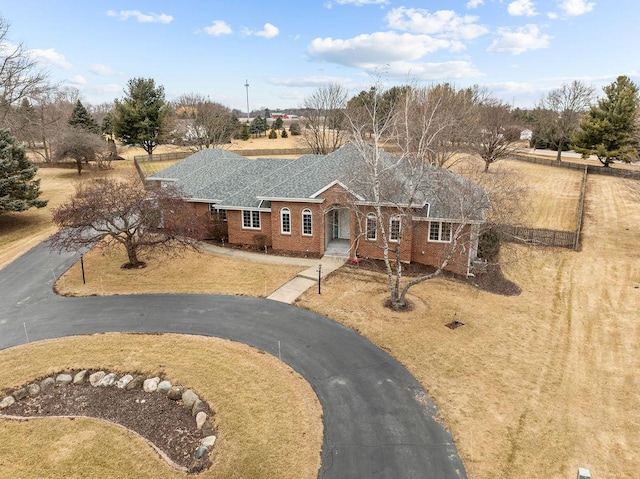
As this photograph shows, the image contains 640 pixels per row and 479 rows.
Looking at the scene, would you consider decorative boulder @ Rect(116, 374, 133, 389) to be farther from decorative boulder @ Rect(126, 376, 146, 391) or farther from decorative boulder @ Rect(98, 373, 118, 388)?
decorative boulder @ Rect(98, 373, 118, 388)

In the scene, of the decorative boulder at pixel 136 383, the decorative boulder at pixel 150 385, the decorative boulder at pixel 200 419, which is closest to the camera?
the decorative boulder at pixel 200 419

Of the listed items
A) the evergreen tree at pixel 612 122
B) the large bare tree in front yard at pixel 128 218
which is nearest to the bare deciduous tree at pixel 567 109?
the evergreen tree at pixel 612 122

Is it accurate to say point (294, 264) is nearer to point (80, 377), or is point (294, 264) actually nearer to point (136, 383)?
point (136, 383)

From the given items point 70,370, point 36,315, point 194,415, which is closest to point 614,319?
point 194,415

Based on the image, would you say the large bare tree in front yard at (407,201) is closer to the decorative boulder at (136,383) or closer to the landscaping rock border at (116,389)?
the landscaping rock border at (116,389)

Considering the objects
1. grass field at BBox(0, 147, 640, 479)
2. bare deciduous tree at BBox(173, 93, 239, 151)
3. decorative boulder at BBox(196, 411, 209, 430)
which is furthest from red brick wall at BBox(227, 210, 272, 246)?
bare deciduous tree at BBox(173, 93, 239, 151)

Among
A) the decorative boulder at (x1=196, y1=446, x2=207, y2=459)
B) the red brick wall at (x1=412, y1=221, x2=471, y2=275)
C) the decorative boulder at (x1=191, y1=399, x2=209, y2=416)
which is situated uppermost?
the red brick wall at (x1=412, y1=221, x2=471, y2=275)
